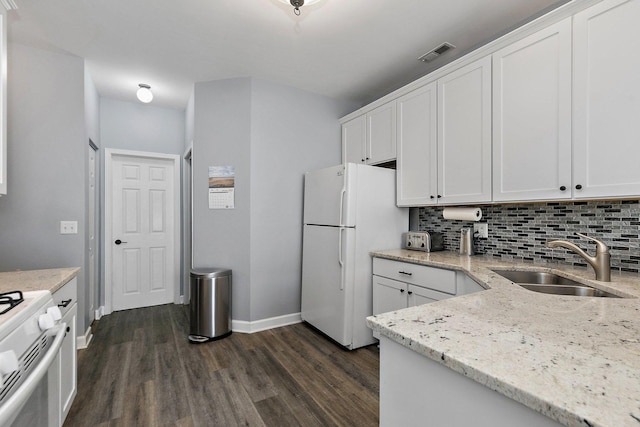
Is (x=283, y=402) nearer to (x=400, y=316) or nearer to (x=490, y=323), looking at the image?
(x=400, y=316)

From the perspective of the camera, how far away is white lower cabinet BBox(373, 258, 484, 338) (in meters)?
2.01

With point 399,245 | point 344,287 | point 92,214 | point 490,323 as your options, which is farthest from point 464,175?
point 92,214

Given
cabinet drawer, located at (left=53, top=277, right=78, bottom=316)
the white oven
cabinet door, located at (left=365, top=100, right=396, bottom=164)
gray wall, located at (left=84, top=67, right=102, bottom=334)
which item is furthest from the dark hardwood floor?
cabinet door, located at (left=365, top=100, right=396, bottom=164)

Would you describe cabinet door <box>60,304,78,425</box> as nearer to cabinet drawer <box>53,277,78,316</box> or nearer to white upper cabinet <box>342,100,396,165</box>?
cabinet drawer <box>53,277,78,316</box>

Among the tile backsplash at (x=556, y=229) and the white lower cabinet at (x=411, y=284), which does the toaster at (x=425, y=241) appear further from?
the white lower cabinet at (x=411, y=284)

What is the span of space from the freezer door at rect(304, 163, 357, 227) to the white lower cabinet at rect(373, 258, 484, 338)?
524 mm

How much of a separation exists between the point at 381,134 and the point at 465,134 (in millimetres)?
890

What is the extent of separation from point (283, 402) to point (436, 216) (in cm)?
202

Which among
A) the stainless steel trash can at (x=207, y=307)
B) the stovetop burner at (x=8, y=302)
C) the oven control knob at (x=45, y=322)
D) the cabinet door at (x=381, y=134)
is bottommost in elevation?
the stainless steel trash can at (x=207, y=307)

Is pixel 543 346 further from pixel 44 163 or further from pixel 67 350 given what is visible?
pixel 44 163

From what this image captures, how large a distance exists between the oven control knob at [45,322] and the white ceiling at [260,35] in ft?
6.43

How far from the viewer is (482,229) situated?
2.50m

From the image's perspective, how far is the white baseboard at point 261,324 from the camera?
9.93ft

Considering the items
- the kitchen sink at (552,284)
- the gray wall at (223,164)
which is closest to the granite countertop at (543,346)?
the kitchen sink at (552,284)
